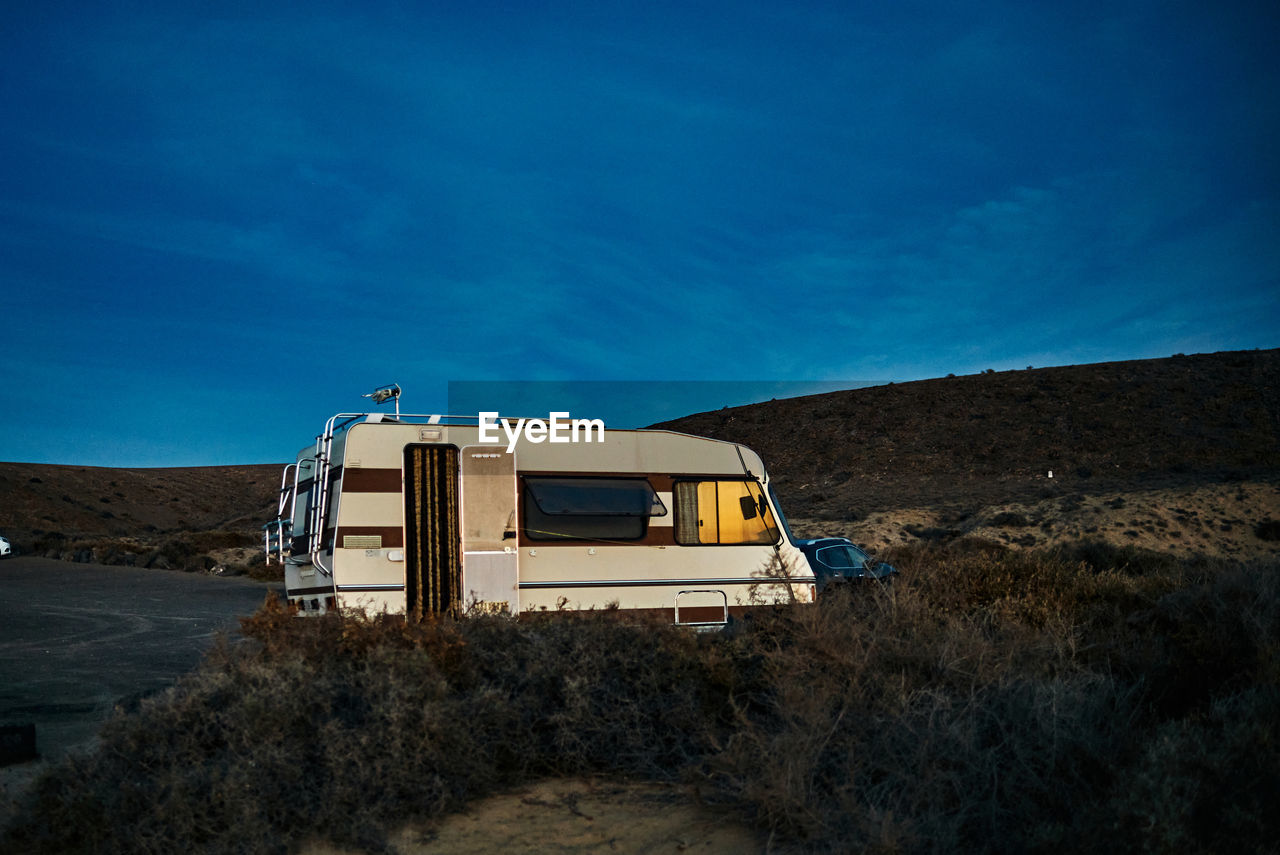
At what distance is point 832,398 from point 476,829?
52.8 m

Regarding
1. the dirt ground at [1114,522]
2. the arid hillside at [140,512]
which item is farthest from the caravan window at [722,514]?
the arid hillside at [140,512]

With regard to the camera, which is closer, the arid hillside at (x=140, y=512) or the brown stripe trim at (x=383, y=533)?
the brown stripe trim at (x=383, y=533)

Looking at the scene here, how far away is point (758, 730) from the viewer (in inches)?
198

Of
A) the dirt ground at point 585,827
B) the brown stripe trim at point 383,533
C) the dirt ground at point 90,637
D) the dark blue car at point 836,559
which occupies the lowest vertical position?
the dirt ground at point 585,827

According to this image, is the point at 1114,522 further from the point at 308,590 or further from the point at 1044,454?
the point at 308,590

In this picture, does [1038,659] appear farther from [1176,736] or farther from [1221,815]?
[1221,815]

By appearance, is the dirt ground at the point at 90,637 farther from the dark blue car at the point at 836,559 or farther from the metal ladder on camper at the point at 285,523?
the dark blue car at the point at 836,559

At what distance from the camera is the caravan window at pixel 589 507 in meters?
9.88

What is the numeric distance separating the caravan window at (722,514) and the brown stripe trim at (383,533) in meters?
2.96

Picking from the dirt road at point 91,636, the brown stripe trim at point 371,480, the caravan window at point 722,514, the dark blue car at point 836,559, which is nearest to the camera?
the dirt road at point 91,636

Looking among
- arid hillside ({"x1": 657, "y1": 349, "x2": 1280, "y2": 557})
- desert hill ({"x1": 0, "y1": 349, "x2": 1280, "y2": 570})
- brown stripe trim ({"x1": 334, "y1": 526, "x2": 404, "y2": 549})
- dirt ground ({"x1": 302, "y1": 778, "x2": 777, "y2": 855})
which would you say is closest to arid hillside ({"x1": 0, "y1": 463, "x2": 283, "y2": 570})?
desert hill ({"x1": 0, "y1": 349, "x2": 1280, "y2": 570})

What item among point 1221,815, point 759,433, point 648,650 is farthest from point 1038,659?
point 759,433

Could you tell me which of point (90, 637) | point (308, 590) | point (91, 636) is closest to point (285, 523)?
point (308, 590)

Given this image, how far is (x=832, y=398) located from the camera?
55969mm
